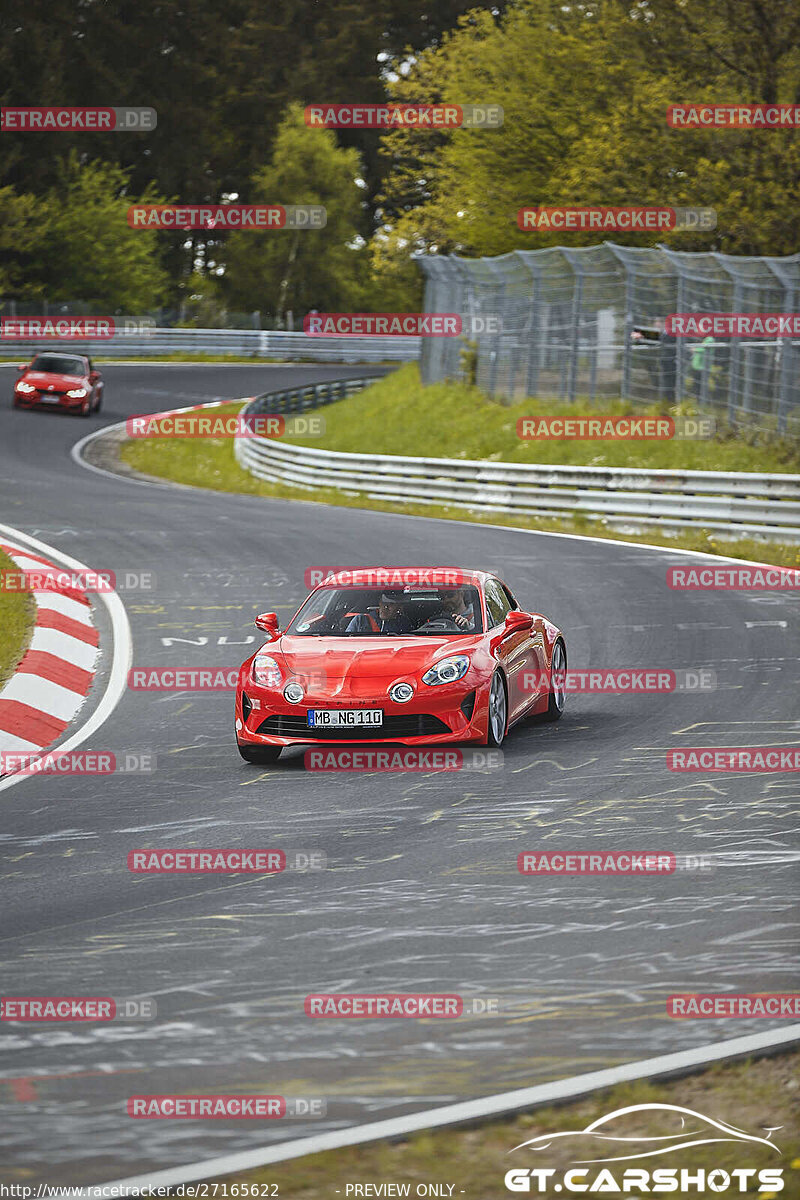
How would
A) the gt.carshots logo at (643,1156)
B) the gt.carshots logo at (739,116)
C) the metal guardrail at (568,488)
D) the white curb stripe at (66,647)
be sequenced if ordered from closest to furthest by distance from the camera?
the gt.carshots logo at (643,1156) → the white curb stripe at (66,647) → the metal guardrail at (568,488) → the gt.carshots logo at (739,116)

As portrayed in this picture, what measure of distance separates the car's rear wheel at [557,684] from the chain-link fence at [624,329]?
1462 centimetres

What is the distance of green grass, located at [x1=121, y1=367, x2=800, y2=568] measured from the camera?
2530 centimetres

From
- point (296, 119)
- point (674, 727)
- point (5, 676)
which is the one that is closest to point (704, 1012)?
point (674, 727)

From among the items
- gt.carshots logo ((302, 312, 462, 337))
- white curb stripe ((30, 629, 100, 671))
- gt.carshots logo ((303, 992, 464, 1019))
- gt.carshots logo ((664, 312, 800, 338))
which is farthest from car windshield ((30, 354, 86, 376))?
gt.carshots logo ((303, 992, 464, 1019))

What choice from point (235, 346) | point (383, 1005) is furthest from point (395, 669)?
point (235, 346)

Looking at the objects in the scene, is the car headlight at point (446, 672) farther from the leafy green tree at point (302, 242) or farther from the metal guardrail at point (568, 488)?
the leafy green tree at point (302, 242)

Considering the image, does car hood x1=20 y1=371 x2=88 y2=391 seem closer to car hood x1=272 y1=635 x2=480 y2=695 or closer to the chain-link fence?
the chain-link fence

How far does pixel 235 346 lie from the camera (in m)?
64.5

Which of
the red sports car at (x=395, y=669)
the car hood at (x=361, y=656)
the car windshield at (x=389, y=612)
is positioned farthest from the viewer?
the car windshield at (x=389, y=612)

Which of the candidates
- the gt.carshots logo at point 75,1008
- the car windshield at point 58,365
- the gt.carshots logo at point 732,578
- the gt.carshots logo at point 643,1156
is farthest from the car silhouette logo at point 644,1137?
the car windshield at point 58,365

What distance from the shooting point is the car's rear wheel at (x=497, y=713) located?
1030 cm

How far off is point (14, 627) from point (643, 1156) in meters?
11.7

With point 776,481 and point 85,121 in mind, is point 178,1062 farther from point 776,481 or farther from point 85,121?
point 85,121

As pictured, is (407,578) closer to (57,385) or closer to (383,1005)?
(383,1005)
